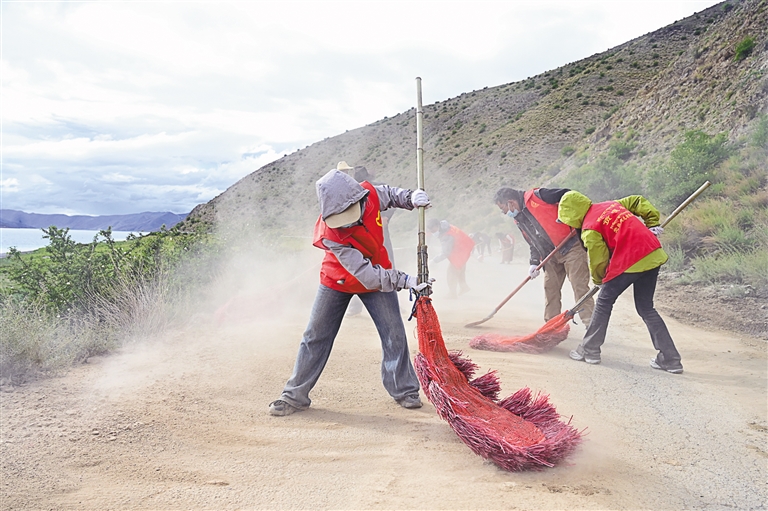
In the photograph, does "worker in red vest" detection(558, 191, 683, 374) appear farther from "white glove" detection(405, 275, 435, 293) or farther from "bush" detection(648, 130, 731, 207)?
"bush" detection(648, 130, 731, 207)

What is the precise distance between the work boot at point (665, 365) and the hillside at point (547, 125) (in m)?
6.87

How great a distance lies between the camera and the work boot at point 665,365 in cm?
508

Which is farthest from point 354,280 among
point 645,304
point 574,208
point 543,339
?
point 645,304

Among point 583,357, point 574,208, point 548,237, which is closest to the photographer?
point 574,208

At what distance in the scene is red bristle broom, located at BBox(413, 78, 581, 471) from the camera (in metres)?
3.09

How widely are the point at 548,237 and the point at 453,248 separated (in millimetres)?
3497

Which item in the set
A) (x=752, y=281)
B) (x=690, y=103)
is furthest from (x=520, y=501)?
(x=690, y=103)

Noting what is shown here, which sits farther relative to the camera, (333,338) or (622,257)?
(622,257)

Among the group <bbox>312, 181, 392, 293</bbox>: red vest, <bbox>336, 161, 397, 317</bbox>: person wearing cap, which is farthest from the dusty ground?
<bbox>336, 161, 397, 317</bbox>: person wearing cap

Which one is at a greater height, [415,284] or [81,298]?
[415,284]

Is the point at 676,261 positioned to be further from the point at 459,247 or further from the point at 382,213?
the point at 382,213

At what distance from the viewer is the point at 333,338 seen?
4.16 meters

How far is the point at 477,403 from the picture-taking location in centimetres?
371

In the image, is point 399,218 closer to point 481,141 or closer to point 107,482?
point 481,141
